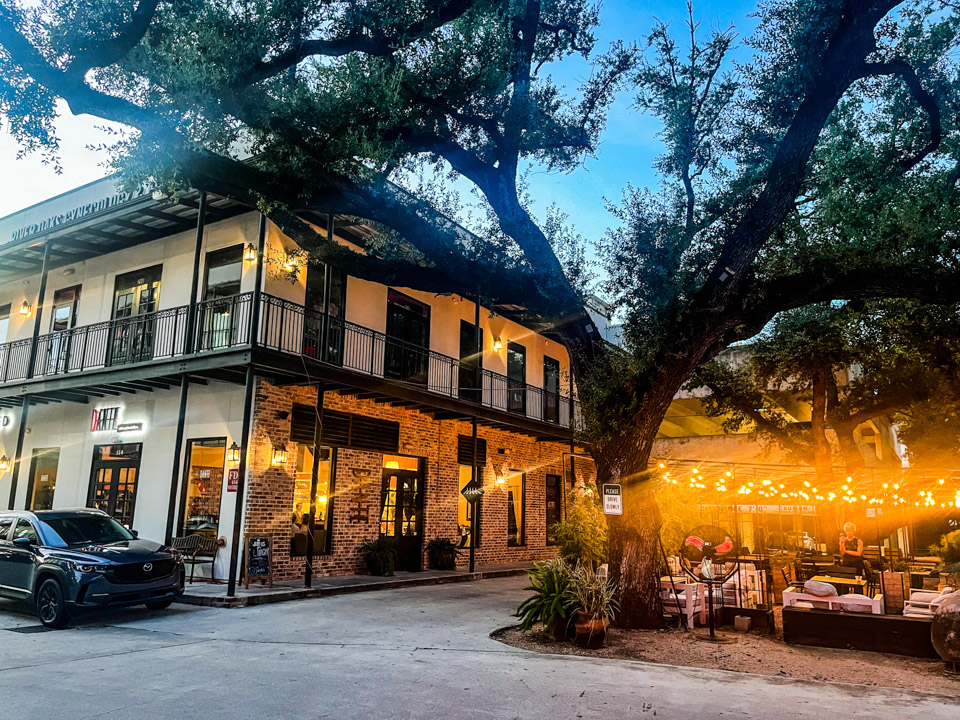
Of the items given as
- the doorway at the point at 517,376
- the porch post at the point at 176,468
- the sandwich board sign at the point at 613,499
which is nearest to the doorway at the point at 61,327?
the porch post at the point at 176,468

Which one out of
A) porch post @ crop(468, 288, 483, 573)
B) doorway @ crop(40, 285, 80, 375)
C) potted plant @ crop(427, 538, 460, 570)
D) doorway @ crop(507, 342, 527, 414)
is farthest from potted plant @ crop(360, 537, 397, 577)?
doorway @ crop(40, 285, 80, 375)

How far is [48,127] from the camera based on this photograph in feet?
26.6

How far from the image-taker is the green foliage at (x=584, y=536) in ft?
38.1

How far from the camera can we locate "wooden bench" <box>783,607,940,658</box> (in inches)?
296

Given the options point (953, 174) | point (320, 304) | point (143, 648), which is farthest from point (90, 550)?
point (953, 174)

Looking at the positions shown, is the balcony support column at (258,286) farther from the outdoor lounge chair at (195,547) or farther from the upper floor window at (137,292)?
the outdoor lounge chair at (195,547)

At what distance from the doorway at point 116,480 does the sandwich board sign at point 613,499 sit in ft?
32.4

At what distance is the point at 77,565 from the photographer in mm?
8867

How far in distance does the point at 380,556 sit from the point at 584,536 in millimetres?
4639

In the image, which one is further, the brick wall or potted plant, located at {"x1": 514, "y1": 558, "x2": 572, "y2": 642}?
the brick wall

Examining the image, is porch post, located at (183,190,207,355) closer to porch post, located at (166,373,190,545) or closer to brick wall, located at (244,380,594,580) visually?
porch post, located at (166,373,190,545)

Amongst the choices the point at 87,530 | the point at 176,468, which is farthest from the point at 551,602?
the point at 176,468

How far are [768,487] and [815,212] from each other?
6.79 meters

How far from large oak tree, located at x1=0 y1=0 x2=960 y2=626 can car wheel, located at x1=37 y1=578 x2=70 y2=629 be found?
541cm
